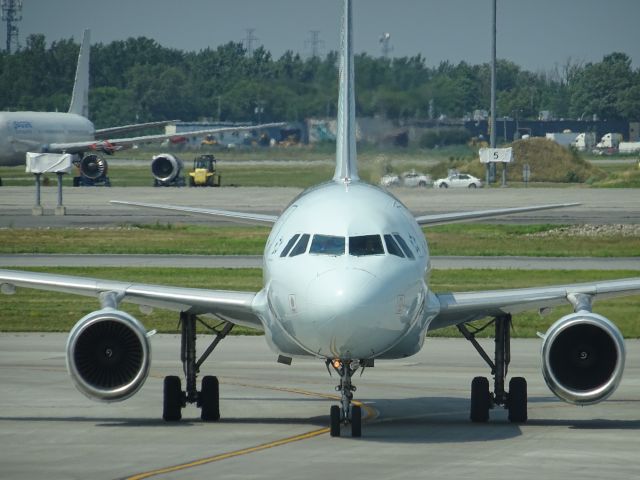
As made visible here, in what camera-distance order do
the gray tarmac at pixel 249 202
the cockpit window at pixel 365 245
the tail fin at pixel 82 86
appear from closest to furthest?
the cockpit window at pixel 365 245
the gray tarmac at pixel 249 202
the tail fin at pixel 82 86

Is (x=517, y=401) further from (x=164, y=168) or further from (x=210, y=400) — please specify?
(x=164, y=168)

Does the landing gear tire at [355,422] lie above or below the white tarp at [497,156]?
below

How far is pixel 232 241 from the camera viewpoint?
55.0m

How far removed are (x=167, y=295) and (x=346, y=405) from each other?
3015mm

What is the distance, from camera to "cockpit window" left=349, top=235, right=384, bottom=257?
17.7 meters

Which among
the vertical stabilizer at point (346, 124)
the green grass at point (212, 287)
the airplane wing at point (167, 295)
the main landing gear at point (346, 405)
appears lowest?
the green grass at point (212, 287)

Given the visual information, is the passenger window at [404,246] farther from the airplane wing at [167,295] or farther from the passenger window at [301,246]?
the airplane wing at [167,295]

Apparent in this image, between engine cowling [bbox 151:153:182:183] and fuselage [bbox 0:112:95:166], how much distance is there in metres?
7.66

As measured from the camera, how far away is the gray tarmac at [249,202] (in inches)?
2601

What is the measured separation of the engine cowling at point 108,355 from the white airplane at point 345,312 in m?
0.01

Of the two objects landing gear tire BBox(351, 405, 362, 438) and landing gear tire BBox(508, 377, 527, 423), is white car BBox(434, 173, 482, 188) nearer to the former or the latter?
landing gear tire BBox(508, 377, 527, 423)

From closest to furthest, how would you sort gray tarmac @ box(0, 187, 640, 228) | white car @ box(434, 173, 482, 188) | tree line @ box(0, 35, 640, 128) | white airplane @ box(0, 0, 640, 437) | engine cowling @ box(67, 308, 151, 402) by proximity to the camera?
1. white airplane @ box(0, 0, 640, 437)
2. engine cowling @ box(67, 308, 151, 402)
3. tree line @ box(0, 35, 640, 128)
4. gray tarmac @ box(0, 187, 640, 228)
5. white car @ box(434, 173, 482, 188)

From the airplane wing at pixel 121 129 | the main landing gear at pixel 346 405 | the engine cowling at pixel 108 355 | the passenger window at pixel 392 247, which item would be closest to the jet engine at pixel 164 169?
the airplane wing at pixel 121 129

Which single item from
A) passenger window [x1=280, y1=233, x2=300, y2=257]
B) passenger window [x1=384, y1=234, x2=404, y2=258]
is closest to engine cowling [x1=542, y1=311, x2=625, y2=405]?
passenger window [x1=384, y1=234, x2=404, y2=258]
